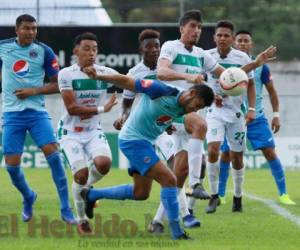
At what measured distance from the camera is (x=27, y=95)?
1237 cm

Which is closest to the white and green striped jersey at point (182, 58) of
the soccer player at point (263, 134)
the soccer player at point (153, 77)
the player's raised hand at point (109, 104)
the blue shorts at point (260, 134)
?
the soccer player at point (153, 77)

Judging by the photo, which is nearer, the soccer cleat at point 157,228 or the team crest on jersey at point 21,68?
the soccer cleat at point 157,228

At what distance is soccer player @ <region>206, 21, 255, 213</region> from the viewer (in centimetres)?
1385

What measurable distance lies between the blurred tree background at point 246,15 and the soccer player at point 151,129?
617 inches

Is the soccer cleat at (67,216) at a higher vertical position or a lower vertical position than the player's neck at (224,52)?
lower

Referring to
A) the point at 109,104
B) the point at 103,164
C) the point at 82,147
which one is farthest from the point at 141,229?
the point at 109,104

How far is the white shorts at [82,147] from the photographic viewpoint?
38.8 feet

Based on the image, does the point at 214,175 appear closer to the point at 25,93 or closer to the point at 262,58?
the point at 262,58

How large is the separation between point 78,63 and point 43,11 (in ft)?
43.6

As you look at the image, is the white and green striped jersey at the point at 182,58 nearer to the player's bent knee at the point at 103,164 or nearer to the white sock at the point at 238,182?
the player's bent knee at the point at 103,164

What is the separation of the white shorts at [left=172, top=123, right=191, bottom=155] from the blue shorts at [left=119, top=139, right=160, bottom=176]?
1446 millimetres

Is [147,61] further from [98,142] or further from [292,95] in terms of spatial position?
[292,95]

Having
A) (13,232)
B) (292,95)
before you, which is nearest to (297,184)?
(292,95)

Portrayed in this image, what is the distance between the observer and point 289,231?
11648 millimetres
